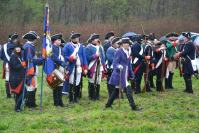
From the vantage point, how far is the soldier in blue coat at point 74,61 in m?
14.4

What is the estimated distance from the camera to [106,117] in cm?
1183

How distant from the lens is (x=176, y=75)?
75.6ft

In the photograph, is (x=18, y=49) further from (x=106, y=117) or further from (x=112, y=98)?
(x=106, y=117)

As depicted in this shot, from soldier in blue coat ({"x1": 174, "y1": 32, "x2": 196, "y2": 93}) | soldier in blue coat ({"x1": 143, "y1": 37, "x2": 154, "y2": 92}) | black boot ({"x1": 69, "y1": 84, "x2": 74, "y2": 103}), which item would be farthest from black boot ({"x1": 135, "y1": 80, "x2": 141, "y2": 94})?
black boot ({"x1": 69, "y1": 84, "x2": 74, "y2": 103})

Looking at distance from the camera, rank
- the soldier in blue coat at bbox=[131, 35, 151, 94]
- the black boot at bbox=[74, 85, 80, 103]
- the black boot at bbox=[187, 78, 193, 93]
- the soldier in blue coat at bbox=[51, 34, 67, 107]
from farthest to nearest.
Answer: the black boot at bbox=[187, 78, 193, 93] → the soldier in blue coat at bbox=[131, 35, 151, 94] → the black boot at bbox=[74, 85, 80, 103] → the soldier in blue coat at bbox=[51, 34, 67, 107]

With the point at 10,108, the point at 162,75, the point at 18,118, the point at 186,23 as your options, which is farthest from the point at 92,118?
the point at 186,23

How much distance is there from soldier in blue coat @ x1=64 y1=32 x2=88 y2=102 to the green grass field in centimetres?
60

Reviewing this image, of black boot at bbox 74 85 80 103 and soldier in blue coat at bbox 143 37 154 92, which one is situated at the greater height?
soldier in blue coat at bbox 143 37 154 92

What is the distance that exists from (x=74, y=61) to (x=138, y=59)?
2.76m

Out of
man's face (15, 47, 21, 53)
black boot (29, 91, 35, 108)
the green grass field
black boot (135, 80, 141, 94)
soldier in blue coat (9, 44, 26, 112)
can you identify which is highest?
man's face (15, 47, 21, 53)

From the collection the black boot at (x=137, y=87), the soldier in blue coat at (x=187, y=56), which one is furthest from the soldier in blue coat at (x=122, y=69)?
the soldier in blue coat at (x=187, y=56)

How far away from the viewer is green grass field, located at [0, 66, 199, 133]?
424 inches

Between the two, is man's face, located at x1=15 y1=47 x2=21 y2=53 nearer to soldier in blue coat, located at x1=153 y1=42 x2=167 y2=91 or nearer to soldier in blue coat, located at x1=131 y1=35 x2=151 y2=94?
soldier in blue coat, located at x1=131 y1=35 x2=151 y2=94

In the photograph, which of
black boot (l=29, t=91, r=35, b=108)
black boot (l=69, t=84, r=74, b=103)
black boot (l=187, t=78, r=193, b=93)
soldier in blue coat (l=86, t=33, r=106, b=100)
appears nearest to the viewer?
black boot (l=29, t=91, r=35, b=108)
